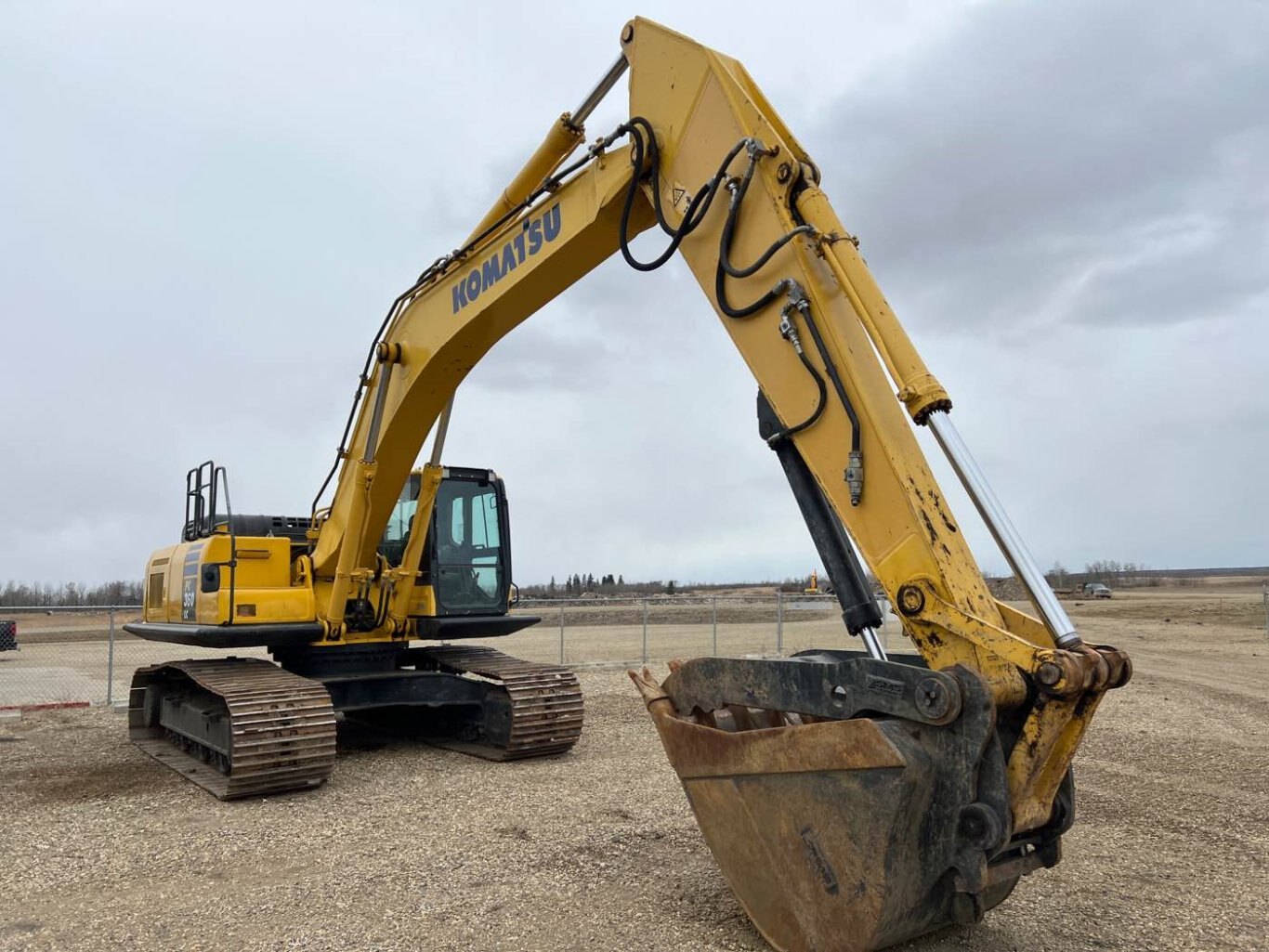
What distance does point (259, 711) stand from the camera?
7449mm

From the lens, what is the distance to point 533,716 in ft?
28.4

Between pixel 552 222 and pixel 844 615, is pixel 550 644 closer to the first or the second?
pixel 552 222

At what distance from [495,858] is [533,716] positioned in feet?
10.0

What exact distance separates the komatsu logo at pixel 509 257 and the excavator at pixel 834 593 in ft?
0.07

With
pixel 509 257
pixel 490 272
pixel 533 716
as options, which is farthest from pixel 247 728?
pixel 509 257

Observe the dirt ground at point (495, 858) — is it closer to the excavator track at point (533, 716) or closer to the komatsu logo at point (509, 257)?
the excavator track at point (533, 716)

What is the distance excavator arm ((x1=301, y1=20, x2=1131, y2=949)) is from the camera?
11.1 feet

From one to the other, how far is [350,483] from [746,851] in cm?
593

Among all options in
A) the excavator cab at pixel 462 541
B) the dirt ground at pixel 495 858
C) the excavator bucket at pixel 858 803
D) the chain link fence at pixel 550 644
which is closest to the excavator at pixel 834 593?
the excavator bucket at pixel 858 803

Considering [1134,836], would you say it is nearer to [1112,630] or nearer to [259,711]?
[259,711]

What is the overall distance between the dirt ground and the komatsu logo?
3.83 meters

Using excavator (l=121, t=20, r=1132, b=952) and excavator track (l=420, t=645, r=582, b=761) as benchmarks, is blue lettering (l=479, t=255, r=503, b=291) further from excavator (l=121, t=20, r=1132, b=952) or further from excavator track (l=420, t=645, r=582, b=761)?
excavator track (l=420, t=645, r=582, b=761)

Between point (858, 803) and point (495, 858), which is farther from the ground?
point (858, 803)

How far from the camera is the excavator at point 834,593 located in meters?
3.39
